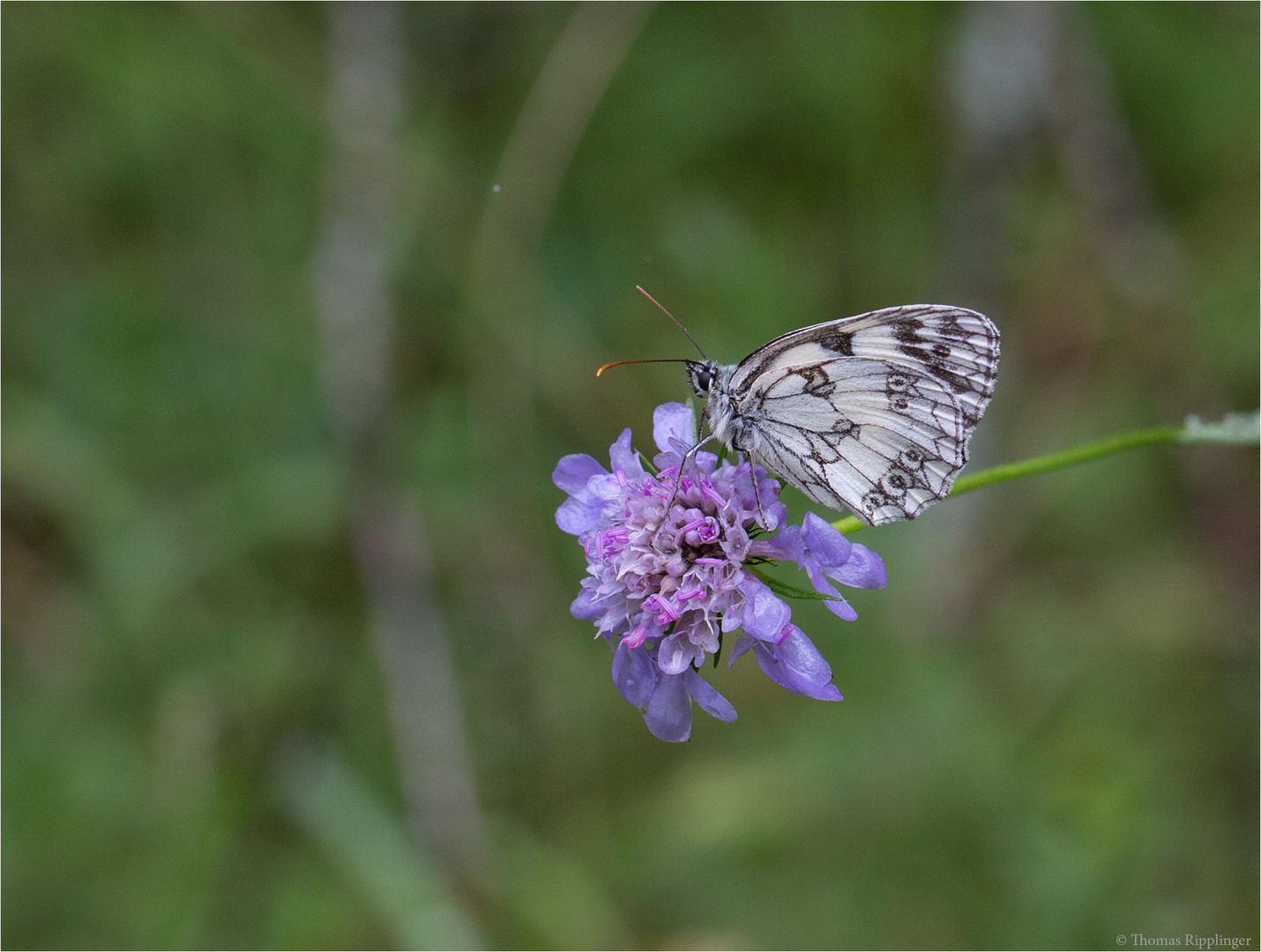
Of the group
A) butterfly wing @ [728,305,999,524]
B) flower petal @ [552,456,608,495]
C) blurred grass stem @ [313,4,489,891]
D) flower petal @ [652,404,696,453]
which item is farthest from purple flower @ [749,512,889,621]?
blurred grass stem @ [313,4,489,891]

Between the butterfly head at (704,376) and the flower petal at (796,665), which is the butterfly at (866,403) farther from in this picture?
the flower petal at (796,665)

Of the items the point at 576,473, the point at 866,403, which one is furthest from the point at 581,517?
the point at 866,403

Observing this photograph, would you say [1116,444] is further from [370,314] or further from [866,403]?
[370,314]

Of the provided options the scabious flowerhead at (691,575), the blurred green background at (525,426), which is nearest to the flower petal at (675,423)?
the scabious flowerhead at (691,575)

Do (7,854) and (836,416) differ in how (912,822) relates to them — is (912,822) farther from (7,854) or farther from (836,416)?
(7,854)

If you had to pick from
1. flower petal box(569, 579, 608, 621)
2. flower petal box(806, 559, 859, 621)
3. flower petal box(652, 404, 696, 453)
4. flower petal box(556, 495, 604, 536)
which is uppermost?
flower petal box(652, 404, 696, 453)

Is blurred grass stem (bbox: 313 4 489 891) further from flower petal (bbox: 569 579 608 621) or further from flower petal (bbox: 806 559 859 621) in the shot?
flower petal (bbox: 806 559 859 621)
